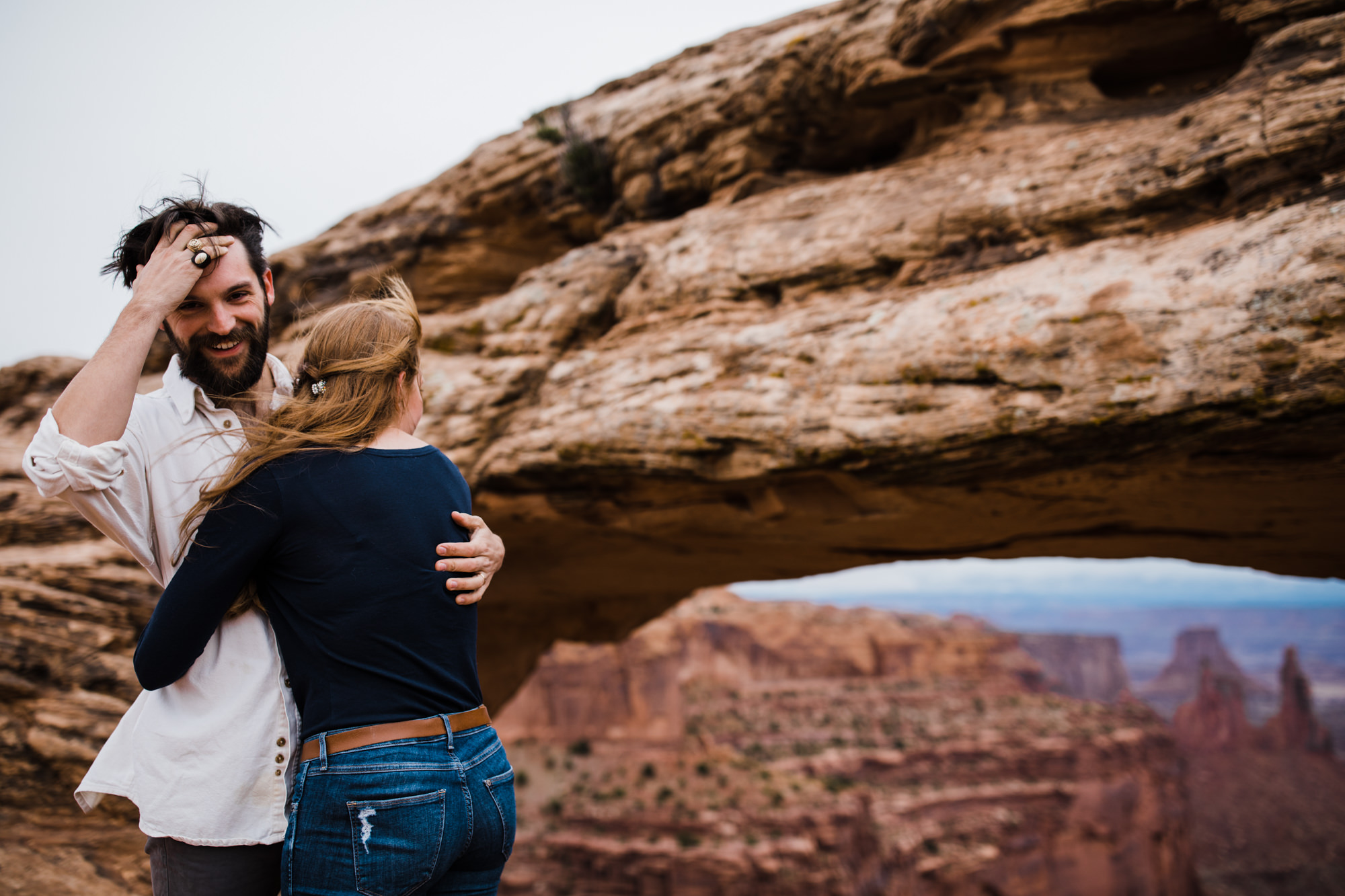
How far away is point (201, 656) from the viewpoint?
189cm

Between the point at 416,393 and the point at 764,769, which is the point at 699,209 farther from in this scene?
the point at 764,769

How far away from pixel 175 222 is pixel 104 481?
791 mm

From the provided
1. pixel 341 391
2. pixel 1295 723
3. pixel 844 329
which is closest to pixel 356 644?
pixel 341 391

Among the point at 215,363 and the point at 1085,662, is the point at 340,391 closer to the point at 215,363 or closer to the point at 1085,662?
the point at 215,363

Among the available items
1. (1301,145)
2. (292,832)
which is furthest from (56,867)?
(1301,145)

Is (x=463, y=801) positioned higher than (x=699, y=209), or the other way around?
(x=699, y=209)

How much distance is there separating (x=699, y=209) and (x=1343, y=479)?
4.64 metres

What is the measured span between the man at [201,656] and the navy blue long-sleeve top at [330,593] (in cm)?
9

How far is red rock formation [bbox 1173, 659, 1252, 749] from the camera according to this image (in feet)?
132

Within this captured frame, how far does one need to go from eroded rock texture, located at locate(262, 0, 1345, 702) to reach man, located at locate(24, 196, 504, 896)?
2.14 metres

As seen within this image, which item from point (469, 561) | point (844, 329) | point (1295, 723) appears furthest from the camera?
point (1295, 723)

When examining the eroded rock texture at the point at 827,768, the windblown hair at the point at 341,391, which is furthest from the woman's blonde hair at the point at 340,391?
the eroded rock texture at the point at 827,768

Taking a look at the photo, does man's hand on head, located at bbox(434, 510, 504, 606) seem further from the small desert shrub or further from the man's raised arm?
the small desert shrub

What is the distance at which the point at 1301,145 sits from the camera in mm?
3797
